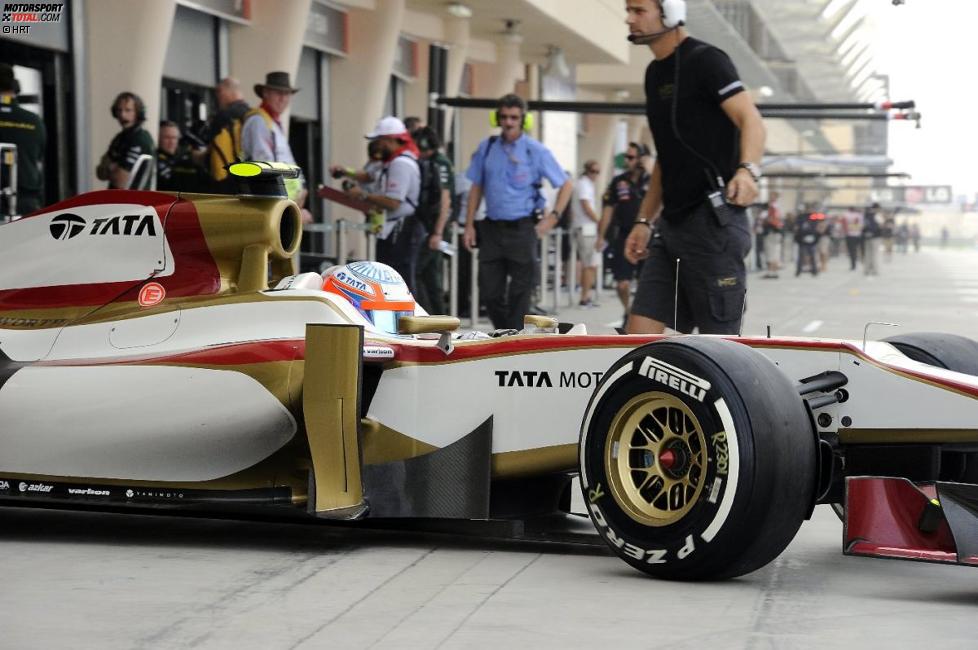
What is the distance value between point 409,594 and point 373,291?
1.45 m

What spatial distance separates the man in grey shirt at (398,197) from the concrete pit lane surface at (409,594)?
21.3 ft

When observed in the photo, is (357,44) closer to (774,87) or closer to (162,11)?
(162,11)

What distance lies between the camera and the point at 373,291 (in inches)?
217

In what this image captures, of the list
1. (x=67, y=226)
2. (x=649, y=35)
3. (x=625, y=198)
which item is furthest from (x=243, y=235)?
(x=625, y=198)

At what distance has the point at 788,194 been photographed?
11388 centimetres

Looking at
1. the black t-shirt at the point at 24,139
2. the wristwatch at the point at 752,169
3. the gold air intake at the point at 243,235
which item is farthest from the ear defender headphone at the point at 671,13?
the black t-shirt at the point at 24,139

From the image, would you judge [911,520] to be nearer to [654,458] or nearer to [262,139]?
[654,458]

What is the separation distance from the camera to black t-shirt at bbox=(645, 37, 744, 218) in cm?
631

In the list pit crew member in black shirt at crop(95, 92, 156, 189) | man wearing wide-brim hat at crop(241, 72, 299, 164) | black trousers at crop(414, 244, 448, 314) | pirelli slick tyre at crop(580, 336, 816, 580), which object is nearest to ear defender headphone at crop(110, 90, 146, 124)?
pit crew member in black shirt at crop(95, 92, 156, 189)

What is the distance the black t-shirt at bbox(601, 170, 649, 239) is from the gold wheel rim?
12.8 meters

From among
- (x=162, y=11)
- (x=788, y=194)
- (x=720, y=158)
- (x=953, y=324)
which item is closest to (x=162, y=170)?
(x=162, y=11)

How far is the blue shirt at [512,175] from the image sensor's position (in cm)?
1116

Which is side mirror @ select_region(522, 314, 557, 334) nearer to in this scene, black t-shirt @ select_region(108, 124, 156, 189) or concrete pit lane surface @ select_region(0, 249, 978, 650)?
concrete pit lane surface @ select_region(0, 249, 978, 650)

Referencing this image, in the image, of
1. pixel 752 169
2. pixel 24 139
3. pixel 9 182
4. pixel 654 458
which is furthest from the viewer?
pixel 24 139
